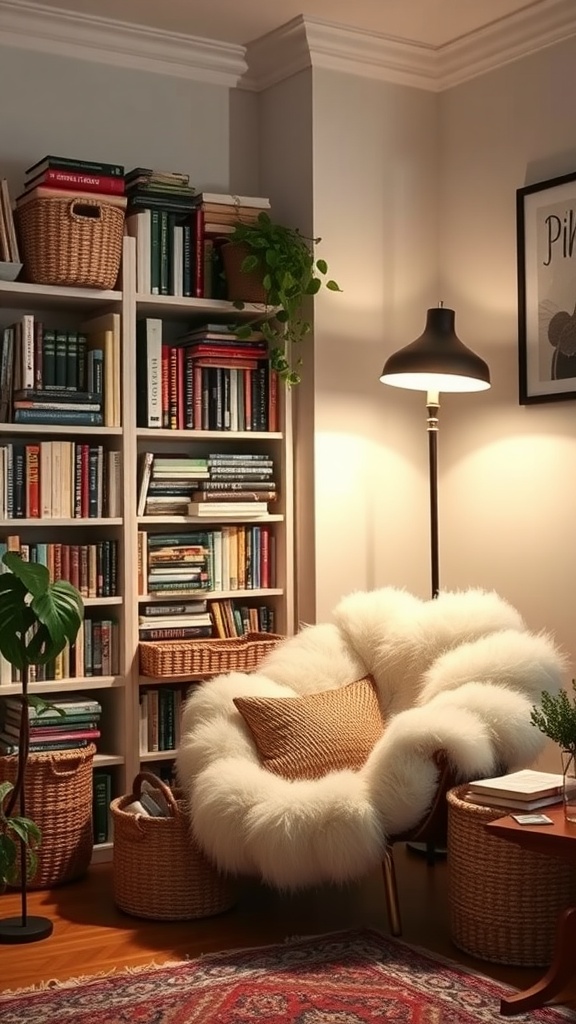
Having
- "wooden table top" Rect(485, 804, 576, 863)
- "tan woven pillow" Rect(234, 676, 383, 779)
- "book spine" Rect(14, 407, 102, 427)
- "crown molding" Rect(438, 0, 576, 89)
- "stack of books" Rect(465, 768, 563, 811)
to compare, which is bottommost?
"wooden table top" Rect(485, 804, 576, 863)

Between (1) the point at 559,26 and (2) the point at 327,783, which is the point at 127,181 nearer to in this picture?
(1) the point at 559,26

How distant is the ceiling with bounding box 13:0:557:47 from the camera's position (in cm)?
429

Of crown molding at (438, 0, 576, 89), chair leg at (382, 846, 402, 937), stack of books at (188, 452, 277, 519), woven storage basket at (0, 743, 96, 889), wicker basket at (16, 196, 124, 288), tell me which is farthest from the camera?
stack of books at (188, 452, 277, 519)

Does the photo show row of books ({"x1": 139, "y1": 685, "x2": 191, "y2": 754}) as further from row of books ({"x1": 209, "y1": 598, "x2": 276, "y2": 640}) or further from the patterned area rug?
the patterned area rug

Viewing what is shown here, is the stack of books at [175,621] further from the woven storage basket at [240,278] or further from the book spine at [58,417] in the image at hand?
the woven storage basket at [240,278]

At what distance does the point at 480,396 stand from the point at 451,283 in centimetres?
46

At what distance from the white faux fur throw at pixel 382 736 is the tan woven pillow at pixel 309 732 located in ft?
0.19

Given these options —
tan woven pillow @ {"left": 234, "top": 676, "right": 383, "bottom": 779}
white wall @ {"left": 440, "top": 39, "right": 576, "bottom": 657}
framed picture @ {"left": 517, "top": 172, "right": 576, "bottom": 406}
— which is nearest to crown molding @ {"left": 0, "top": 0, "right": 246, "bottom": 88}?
white wall @ {"left": 440, "top": 39, "right": 576, "bottom": 657}

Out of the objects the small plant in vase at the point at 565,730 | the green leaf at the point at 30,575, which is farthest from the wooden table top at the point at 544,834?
the green leaf at the point at 30,575

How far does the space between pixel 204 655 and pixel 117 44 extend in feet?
6.99

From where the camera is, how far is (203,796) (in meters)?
3.51

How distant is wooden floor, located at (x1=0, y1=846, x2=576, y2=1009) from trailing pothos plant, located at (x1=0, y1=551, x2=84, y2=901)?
0.67ft

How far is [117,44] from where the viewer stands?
4543 mm

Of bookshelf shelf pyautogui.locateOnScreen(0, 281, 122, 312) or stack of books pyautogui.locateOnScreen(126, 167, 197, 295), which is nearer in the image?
bookshelf shelf pyautogui.locateOnScreen(0, 281, 122, 312)
